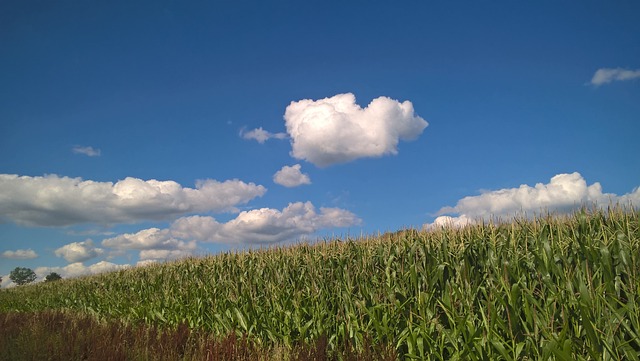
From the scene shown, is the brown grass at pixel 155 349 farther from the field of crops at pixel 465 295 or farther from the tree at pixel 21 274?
the tree at pixel 21 274

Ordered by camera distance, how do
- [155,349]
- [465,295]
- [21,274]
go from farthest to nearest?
[21,274]
[155,349]
[465,295]

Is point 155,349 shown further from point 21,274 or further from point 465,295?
point 21,274

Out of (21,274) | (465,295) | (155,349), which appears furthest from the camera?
(21,274)

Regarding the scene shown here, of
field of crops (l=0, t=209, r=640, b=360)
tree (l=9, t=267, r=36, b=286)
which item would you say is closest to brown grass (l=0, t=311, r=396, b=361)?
field of crops (l=0, t=209, r=640, b=360)

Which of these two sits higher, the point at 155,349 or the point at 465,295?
the point at 465,295

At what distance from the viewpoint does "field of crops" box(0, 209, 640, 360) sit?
603 centimetres

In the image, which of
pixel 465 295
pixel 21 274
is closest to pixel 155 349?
pixel 465 295

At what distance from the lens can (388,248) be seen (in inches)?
400

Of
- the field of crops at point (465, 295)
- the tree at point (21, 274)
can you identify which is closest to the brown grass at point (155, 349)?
the field of crops at point (465, 295)

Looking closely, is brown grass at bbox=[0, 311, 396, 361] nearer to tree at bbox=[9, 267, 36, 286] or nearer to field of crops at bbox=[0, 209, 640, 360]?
field of crops at bbox=[0, 209, 640, 360]

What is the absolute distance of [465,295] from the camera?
7480mm

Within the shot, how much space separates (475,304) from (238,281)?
26.2ft

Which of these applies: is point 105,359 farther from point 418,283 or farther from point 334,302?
point 418,283

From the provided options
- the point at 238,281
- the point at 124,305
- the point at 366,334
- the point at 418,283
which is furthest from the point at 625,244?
the point at 124,305
